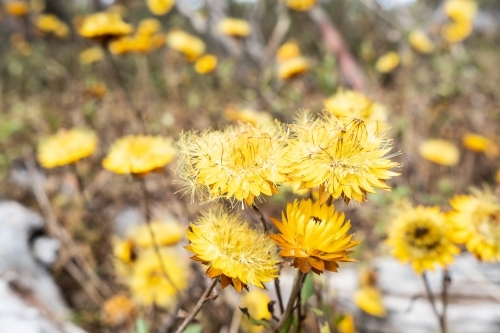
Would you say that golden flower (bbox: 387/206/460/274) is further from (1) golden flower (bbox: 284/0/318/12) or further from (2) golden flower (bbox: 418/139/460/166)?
(1) golden flower (bbox: 284/0/318/12)

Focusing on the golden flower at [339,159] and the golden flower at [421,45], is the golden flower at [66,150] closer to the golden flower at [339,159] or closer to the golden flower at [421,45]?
the golden flower at [339,159]

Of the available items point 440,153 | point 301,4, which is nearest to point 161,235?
point 440,153

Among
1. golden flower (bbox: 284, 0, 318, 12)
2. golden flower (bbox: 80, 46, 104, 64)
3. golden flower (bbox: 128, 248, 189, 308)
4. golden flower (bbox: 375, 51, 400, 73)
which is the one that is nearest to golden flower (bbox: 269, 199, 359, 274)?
golden flower (bbox: 128, 248, 189, 308)

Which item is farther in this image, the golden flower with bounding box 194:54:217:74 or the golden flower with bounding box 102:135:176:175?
the golden flower with bounding box 194:54:217:74

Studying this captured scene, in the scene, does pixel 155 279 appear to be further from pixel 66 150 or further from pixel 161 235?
pixel 66 150

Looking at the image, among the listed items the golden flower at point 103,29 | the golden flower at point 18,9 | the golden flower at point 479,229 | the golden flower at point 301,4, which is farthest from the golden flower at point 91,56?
the golden flower at point 479,229

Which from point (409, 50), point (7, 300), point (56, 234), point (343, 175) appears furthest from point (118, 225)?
point (409, 50)
